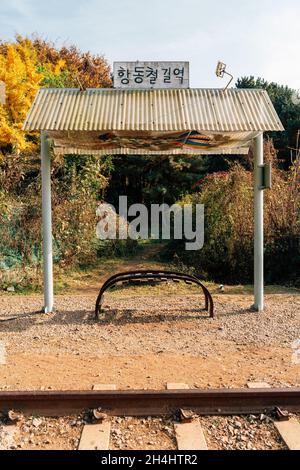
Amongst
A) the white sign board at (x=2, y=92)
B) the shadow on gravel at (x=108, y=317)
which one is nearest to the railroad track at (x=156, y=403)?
the shadow on gravel at (x=108, y=317)

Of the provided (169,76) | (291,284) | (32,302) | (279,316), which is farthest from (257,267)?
(32,302)

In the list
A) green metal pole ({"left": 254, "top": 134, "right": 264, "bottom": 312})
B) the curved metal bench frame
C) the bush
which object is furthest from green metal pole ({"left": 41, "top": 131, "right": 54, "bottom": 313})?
the bush

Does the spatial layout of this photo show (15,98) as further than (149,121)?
Yes

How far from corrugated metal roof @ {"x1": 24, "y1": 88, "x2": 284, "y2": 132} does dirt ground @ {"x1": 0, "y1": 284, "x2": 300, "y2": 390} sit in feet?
9.46

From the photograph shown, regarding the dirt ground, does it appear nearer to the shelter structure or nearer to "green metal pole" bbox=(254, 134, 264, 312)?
"green metal pole" bbox=(254, 134, 264, 312)

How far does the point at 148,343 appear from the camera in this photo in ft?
19.2

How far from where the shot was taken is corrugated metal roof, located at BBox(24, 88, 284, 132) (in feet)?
21.4

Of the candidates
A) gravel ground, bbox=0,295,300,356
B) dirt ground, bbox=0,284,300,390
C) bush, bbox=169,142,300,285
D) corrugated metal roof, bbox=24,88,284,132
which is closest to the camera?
dirt ground, bbox=0,284,300,390

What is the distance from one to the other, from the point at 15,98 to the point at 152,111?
24.1ft

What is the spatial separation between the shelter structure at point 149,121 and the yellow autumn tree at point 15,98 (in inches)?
202
